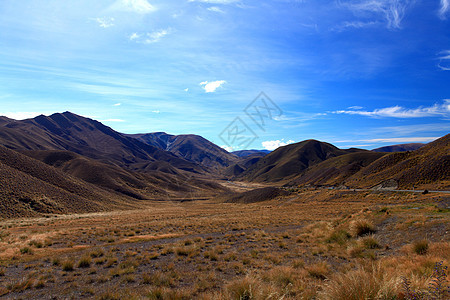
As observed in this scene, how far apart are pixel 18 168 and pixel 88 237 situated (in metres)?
51.4

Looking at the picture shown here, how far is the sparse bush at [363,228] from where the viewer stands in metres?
12.7

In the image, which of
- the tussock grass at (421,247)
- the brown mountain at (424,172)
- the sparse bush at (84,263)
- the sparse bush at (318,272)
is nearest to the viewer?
the sparse bush at (318,272)

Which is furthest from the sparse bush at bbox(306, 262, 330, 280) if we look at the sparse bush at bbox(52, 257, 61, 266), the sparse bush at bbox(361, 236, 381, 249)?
the sparse bush at bbox(52, 257, 61, 266)

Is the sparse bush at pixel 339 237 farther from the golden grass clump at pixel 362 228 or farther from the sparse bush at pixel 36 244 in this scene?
the sparse bush at pixel 36 244

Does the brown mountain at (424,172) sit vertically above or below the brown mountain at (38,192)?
above

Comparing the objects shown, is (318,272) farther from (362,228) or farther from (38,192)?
(38,192)

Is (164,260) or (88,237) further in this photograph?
(88,237)

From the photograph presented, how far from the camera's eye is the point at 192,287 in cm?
722

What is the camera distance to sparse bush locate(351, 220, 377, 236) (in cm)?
1272

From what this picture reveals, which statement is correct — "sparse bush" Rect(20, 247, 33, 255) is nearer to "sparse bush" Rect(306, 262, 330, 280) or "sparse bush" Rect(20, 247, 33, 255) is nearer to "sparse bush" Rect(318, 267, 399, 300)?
"sparse bush" Rect(306, 262, 330, 280)

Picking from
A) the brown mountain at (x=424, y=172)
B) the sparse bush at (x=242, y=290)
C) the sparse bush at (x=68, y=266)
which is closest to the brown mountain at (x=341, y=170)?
the brown mountain at (x=424, y=172)

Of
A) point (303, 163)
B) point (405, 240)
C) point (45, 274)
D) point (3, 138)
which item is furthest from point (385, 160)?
point (3, 138)

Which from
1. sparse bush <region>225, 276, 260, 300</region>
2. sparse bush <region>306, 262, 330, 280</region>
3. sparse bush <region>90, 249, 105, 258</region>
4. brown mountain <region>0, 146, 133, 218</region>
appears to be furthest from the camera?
brown mountain <region>0, 146, 133, 218</region>

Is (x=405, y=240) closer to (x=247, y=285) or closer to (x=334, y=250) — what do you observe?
(x=334, y=250)
